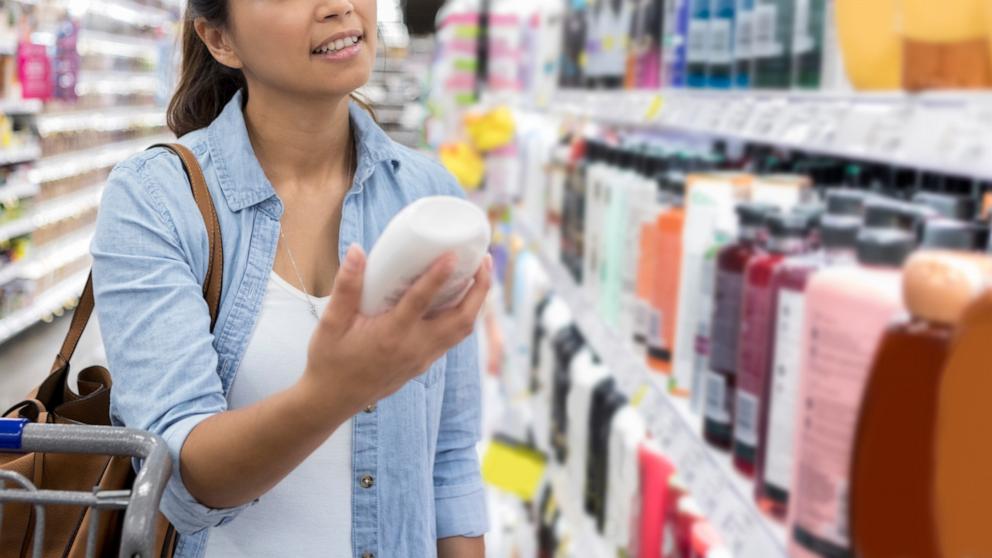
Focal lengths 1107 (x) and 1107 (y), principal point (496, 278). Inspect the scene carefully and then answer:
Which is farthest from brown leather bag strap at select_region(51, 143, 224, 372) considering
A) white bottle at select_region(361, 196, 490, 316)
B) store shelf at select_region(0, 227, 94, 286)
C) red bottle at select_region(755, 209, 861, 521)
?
store shelf at select_region(0, 227, 94, 286)

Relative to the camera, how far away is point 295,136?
1245mm

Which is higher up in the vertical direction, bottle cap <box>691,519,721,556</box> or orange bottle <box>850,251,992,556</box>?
orange bottle <box>850,251,992,556</box>

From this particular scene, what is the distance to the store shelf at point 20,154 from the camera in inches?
291

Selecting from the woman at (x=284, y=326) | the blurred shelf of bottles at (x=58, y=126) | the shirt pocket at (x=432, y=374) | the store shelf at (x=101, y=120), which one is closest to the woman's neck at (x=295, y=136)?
the woman at (x=284, y=326)

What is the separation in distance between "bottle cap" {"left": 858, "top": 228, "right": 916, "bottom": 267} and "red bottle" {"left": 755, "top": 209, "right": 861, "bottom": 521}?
0.14ft

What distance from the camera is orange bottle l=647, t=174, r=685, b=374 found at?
1.66 meters

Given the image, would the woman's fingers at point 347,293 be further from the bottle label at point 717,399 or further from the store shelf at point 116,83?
the store shelf at point 116,83

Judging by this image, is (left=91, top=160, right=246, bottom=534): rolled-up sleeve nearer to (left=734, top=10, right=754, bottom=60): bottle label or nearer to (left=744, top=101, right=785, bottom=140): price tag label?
(left=744, top=101, right=785, bottom=140): price tag label

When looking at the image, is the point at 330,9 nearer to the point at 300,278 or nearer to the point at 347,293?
the point at 300,278

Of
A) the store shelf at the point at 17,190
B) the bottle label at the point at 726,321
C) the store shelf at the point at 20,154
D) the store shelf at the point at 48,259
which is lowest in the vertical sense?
the store shelf at the point at 48,259

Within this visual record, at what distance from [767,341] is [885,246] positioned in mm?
248

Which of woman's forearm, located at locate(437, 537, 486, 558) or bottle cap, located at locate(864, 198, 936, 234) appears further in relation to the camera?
woman's forearm, located at locate(437, 537, 486, 558)

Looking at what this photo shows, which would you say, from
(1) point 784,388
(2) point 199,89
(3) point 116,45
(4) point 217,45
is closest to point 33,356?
(3) point 116,45

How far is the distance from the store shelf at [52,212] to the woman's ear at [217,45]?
6.69 m
